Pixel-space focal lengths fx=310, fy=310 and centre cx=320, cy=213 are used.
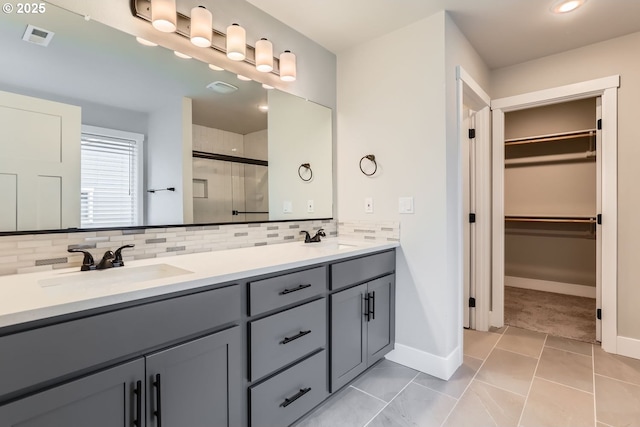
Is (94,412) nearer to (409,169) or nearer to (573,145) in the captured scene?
(409,169)

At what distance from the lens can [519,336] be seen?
8.84 ft

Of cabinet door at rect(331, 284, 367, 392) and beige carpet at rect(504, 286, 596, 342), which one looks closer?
cabinet door at rect(331, 284, 367, 392)

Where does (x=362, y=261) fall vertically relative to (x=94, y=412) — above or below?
above

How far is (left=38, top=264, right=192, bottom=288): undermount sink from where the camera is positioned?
3.93ft

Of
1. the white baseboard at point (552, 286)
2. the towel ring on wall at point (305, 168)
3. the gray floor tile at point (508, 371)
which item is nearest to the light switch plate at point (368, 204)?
the towel ring on wall at point (305, 168)

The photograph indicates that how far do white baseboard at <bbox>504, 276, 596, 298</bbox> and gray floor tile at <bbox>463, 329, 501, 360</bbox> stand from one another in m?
1.92

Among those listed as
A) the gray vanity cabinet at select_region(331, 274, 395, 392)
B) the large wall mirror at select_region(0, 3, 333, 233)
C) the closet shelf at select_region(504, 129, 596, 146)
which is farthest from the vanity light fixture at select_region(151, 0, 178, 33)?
the closet shelf at select_region(504, 129, 596, 146)

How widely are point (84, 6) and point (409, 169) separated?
195 cm

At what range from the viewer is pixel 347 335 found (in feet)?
5.95

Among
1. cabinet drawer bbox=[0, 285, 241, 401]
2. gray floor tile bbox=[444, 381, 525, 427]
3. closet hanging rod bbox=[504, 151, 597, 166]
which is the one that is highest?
closet hanging rod bbox=[504, 151, 597, 166]

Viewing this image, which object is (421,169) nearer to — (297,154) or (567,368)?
(297,154)

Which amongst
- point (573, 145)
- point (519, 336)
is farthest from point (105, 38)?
point (573, 145)

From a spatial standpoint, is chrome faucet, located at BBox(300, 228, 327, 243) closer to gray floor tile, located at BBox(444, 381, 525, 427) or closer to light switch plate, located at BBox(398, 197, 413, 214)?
light switch plate, located at BBox(398, 197, 413, 214)

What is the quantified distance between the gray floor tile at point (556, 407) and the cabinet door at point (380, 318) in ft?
2.71
